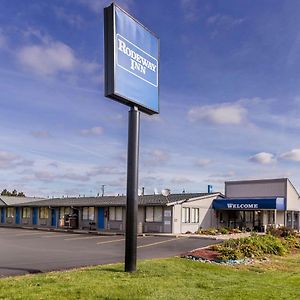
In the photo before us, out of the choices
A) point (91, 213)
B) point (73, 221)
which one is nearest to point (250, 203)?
point (91, 213)

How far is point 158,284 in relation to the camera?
10.1 m

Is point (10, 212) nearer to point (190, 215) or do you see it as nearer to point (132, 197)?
point (190, 215)

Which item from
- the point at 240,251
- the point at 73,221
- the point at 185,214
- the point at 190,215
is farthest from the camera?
the point at 73,221

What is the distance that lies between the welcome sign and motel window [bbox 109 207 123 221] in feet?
79.0

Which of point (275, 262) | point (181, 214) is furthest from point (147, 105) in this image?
point (181, 214)

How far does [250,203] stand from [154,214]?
8479 millimetres

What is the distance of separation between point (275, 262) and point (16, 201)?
145ft

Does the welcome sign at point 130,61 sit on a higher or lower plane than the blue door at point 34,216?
Answer: higher

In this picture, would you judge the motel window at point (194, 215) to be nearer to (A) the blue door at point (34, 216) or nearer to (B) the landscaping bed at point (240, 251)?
(B) the landscaping bed at point (240, 251)

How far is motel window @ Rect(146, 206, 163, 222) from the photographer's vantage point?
34562 mm

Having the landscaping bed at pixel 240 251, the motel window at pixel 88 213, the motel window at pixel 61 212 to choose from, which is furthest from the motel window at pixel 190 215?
the landscaping bed at pixel 240 251

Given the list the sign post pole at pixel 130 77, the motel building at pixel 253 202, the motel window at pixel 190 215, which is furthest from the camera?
the motel building at pixel 253 202

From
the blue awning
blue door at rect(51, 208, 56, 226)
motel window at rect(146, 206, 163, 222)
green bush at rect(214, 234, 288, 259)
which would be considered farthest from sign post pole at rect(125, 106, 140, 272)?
blue door at rect(51, 208, 56, 226)

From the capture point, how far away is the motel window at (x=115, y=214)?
36.9 meters
